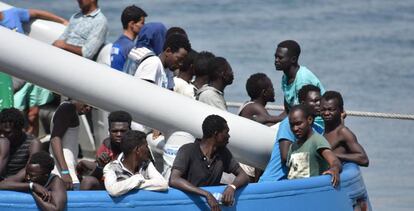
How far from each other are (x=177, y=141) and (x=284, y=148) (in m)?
0.65

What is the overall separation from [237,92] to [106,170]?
8.55 m

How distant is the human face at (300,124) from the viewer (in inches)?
370

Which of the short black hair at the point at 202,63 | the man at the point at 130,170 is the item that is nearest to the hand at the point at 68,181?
the man at the point at 130,170

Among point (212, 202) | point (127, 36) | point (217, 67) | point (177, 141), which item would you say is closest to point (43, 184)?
point (212, 202)

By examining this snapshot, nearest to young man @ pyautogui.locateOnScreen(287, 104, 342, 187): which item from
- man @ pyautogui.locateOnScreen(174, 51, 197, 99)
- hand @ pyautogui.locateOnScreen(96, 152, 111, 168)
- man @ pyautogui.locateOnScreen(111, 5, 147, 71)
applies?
hand @ pyautogui.locateOnScreen(96, 152, 111, 168)

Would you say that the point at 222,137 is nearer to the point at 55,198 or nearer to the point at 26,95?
the point at 55,198

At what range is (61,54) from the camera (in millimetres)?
9953

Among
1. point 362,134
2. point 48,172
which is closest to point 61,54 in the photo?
point 48,172

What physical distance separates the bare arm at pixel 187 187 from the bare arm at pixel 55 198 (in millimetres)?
651

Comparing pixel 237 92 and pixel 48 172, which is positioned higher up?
pixel 48 172

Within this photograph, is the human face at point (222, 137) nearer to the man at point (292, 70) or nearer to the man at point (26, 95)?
the man at point (292, 70)

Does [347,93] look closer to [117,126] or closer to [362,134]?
[362,134]

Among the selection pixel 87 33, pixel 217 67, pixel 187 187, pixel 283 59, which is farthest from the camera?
pixel 87 33

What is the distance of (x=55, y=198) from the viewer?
8742 mm
